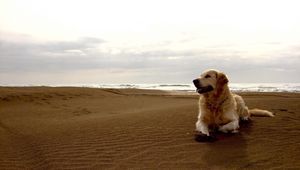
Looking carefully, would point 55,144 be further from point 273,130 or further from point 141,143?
point 273,130

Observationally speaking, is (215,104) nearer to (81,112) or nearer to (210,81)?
(210,81)

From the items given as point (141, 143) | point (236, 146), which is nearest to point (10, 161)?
point (141, 143)

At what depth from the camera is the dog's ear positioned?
739 cm

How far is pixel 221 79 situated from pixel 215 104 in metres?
0.52

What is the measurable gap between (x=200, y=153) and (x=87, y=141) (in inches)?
96.5

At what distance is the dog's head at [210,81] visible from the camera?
723cm

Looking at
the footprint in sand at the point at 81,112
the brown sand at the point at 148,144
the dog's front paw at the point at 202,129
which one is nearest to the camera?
the brown sand at the point at 148,144

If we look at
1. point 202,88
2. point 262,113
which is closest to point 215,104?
point 202,88

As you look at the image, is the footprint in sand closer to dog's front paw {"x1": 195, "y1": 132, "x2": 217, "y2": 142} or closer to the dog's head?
the dog's head

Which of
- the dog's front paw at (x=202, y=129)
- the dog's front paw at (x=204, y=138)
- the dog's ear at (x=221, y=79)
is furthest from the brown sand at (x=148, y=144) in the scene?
the dog's ear at (x=221, y=79)

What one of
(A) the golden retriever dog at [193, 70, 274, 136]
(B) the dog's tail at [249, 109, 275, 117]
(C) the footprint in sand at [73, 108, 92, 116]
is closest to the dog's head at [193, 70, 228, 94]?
(A) the golden retriever dog at [193, 70, 274, 136]

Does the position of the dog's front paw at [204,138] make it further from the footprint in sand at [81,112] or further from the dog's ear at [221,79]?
the footprint in sand at [81,112]

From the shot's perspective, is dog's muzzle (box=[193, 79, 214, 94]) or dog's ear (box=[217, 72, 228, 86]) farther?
dog's ear (box=[217, 72, 228, 86])

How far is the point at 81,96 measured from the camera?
1858 cm
